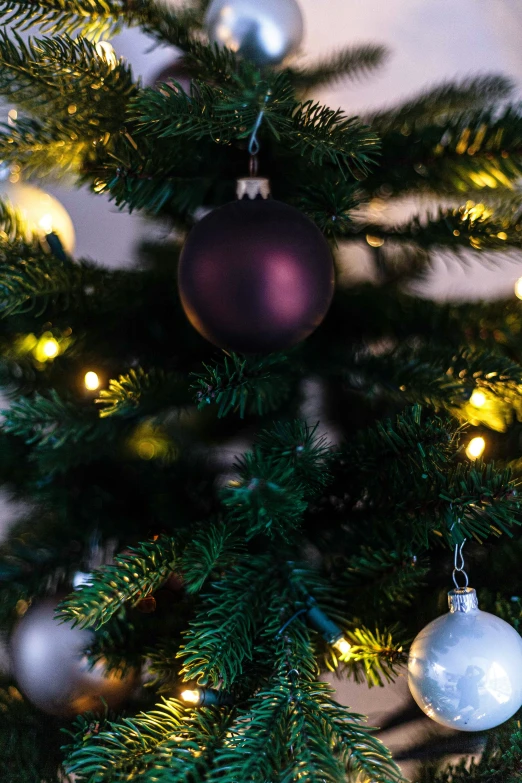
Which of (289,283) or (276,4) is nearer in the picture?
(289,283)

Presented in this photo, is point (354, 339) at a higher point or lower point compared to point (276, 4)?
lower

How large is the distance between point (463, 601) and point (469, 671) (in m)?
0.04

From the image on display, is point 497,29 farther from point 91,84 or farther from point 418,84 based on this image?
Result: point 91,84

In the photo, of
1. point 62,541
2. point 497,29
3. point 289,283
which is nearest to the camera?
point 289,283

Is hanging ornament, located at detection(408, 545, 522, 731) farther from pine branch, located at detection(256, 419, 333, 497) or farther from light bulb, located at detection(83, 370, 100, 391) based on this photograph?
light bulb, located at detection(83, 370, 100, 391)

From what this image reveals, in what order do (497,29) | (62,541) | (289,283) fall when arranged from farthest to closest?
1. (497,29)
2. (62,541)
3. (289,283)

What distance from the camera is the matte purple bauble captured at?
0.32m

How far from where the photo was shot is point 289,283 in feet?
1.07

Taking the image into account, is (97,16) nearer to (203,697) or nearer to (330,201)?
(330,201)

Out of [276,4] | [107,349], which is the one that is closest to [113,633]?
[107,349]

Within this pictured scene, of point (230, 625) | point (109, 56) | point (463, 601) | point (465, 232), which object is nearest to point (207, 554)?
point (230, 625)

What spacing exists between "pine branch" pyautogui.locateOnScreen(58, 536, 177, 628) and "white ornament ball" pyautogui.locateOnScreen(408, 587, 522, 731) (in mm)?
138

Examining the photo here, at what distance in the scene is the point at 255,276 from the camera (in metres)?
0.32

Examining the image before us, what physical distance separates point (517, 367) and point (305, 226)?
152 millimetres
